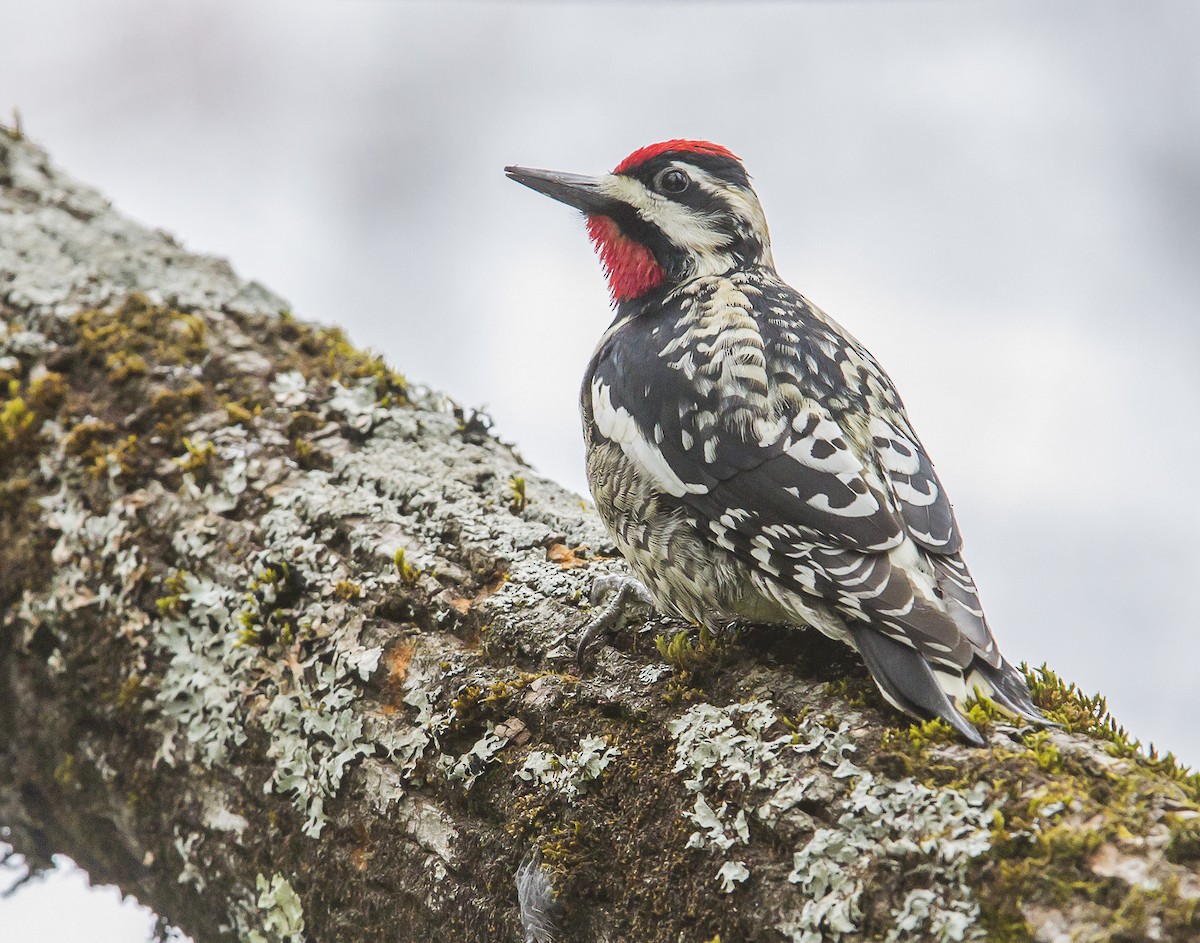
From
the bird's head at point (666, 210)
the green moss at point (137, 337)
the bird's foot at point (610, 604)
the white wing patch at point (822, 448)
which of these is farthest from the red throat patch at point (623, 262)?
the green moss at point (137, 337)

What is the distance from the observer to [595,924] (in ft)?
5.95

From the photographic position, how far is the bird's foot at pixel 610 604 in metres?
2.24

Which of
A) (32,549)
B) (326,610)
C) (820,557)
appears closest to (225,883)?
(326,610)

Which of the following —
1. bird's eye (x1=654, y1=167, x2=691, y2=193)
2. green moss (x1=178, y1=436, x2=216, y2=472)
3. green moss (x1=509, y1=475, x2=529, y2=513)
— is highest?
bird's eye (x1=654, y1=167, x2=691, y2=193)

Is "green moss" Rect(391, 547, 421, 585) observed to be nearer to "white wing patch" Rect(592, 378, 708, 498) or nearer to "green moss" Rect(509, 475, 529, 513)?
"green moss" Rect(509, 475, 529, 513)

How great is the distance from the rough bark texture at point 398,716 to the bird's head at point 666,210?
0.74 metres

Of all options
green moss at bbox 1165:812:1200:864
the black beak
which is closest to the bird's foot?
green moss at bbox 1165:812:1200:864

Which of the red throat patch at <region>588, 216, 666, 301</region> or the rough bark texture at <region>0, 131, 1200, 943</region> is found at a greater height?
the red throat patch at <region>588, 216, 666, 301</region>

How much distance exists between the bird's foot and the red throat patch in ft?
3.86

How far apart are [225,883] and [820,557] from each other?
5.03 feet

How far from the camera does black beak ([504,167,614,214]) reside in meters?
3.27

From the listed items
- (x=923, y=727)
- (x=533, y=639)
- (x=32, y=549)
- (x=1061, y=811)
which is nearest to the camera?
(x=1061, y=811)

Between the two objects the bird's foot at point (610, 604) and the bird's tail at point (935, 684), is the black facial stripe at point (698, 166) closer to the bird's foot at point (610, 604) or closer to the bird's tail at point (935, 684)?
the bird's foot at point (610, 604)

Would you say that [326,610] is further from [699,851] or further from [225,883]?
[699,851]
